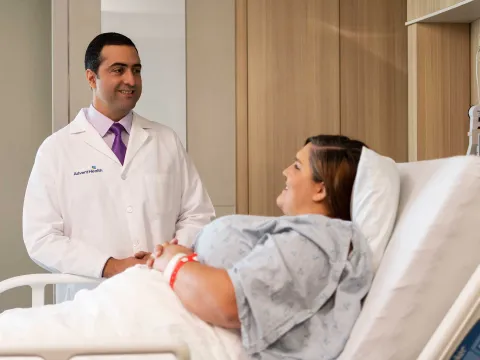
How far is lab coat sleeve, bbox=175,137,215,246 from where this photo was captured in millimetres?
2498

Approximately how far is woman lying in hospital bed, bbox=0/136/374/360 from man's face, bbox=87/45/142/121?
1088 mm

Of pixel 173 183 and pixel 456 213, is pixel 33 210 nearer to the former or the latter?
pixel 173 183

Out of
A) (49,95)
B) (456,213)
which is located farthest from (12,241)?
(456,213)

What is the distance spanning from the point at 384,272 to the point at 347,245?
97 mm

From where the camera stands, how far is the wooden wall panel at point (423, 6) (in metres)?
2.87

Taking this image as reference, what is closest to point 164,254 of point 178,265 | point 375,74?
point 178,265

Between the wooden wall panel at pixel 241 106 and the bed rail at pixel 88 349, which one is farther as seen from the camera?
the wooden wall panel at pixel 241 106

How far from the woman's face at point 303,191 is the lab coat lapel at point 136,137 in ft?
3.14

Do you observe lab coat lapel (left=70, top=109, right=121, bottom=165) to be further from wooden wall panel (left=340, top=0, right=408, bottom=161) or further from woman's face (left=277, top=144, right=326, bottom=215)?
wooden wall panel (left=340, top=0, right=408, bottom=161)

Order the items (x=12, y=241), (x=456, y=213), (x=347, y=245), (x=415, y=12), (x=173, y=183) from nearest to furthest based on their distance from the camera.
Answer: (x=456, y=213) → (x=347, y=245) → (x=173, y=183) → (x=415, y=12) → (x=12, y=241)

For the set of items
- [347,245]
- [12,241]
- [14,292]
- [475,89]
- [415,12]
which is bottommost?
[14,292]

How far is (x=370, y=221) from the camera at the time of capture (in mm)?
1516

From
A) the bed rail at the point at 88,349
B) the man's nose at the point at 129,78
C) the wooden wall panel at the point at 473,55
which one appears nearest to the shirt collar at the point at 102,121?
the man's nose at the point at 129,78

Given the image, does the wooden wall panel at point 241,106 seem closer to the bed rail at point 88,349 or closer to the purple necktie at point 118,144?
the purple necktie at point 118,144
